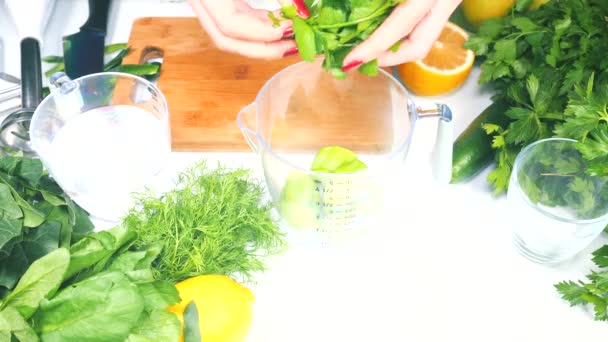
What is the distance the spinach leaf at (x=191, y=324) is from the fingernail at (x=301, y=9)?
1.28 feet

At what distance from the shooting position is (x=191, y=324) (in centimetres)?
71

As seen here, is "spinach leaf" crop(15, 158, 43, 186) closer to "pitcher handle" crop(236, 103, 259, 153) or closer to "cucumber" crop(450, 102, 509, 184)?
"pitcher handle" crop(236, 103, 259, 153)

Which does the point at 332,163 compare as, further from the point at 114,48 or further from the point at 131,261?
the point at 114,48

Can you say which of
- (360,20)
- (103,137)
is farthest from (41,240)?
(360,20)

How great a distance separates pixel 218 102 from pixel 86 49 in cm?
26

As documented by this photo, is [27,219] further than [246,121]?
No

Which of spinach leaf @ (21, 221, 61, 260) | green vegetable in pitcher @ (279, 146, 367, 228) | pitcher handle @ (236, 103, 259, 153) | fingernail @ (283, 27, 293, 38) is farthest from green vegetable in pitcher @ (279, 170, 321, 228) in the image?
spinach leaf @ (21, 221, 61, 260)

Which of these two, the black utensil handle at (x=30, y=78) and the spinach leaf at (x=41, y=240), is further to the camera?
the black utensil handle at (x=30, y=78)

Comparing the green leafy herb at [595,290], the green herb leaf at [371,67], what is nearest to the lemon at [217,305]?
the green herb leaf at [371,67]

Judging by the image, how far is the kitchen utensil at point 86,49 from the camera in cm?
106

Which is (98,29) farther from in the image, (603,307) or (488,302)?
(603,307)

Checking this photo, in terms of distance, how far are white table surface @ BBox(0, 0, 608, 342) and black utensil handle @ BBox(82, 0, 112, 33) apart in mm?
329

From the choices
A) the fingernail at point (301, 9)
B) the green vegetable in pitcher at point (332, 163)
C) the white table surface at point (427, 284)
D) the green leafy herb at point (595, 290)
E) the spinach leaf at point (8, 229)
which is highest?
the fingernail at point (301, 9)

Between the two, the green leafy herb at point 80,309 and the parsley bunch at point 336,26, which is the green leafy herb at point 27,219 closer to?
the green leafy herb at point 80,309
